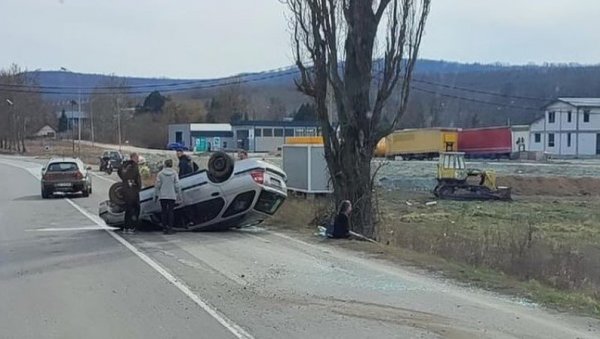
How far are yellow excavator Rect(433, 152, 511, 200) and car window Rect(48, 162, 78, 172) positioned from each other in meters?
20.6

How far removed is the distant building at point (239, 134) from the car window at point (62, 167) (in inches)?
2980

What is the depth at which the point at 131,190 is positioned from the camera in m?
20.3

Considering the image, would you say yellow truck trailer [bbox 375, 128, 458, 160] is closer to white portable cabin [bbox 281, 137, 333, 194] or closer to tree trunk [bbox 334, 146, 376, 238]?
white portable cabin [bbox 281, 137, 333, 194]

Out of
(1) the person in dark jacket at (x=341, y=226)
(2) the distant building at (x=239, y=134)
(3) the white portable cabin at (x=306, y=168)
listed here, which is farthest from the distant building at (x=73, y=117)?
(1) the person in dark jacket at (x=341, y=226)

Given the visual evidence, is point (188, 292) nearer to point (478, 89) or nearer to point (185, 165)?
point (185, 165)

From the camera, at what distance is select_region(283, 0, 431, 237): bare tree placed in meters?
21.0

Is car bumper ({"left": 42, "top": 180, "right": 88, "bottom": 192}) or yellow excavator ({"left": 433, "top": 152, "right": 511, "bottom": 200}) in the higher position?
car bumper ({"left": 42, "top": 180, "right": 88, "bottom": 192})

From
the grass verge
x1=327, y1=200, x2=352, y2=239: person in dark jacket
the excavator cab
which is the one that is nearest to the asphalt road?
the grass verge

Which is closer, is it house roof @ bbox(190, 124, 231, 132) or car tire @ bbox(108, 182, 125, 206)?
car tire @ bbox(108, 182, 125, 206)

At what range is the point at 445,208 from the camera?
42.2 meters

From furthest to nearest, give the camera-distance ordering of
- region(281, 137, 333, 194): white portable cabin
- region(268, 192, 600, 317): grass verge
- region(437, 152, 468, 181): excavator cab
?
region(437, 152, 468, 181): excavator cab < region(281, 137, 333, 194): white portable cabin < region(268, 192, 600, 317): grass verge

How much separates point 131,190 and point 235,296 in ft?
29.6

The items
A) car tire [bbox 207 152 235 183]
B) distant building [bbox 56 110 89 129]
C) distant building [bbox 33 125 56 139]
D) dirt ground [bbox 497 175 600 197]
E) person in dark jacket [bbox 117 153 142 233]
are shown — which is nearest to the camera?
person in dark jacket [bbox 117 153 142 233]

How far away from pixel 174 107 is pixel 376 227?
122m
